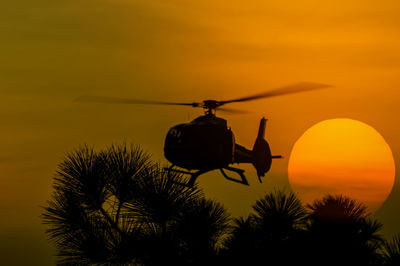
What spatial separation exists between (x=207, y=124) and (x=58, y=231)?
1152cm

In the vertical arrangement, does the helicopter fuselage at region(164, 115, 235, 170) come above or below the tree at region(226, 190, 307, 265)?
above

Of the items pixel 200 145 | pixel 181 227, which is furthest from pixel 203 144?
pixel 181 227

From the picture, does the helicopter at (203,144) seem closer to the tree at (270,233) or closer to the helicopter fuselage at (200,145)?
the helicopter fuselage at (200,145)

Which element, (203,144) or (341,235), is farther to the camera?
(203,144)

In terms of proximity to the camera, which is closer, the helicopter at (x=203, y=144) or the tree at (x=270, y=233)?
the tree at (x=270, y=233)

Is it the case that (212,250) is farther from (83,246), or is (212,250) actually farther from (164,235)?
(83,246)

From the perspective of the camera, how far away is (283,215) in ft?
46.1

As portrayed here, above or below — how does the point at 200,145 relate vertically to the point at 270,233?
above

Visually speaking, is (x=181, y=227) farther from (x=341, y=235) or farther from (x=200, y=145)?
(x=200, y=145)

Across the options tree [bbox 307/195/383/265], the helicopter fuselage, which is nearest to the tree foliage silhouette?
tree [bbox 307/195/383/265]

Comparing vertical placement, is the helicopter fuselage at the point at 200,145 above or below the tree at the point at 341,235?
above

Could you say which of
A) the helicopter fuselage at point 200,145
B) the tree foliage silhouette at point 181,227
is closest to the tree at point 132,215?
the tree foliage silhouette at point 181,227

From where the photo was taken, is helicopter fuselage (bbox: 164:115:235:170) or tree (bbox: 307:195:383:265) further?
helicopter fuselage (bbox: 164:115:235:170)

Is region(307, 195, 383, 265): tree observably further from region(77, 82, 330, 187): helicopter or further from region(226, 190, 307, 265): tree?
region(77, 82, 330, 187): helicopter
